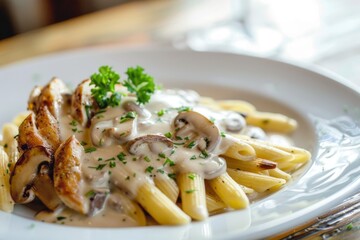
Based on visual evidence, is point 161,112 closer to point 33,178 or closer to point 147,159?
point 147,159

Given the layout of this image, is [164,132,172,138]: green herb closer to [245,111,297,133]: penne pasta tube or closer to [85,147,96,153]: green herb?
[85,147,96,153]: green herb

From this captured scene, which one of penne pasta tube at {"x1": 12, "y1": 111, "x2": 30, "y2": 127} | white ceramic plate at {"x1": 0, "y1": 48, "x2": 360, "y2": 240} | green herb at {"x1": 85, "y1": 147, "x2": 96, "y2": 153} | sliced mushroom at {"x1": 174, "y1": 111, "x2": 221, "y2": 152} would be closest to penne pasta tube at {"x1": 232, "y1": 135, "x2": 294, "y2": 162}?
white ceramic plate at {"x1": 0, "y1": 48, "x2": 360, "y2": 240}

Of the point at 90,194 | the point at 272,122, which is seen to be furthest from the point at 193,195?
the point at 272,122

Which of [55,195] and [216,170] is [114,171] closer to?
[55,195]

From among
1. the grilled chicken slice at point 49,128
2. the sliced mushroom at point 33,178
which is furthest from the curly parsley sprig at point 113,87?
the sliced mushroom at point 33,178

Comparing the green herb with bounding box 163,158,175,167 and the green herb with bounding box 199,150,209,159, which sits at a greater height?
the green herb with bounding box 199,150,209,159

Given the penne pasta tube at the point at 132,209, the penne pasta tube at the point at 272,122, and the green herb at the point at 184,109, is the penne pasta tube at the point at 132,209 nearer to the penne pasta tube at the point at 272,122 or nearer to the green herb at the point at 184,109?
the green herb at the point at 184,109

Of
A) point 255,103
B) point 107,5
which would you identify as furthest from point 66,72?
point 107,5
